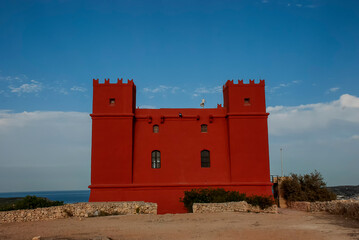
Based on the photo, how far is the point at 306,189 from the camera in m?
22.9

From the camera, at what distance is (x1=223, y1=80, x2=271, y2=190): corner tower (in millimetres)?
21734

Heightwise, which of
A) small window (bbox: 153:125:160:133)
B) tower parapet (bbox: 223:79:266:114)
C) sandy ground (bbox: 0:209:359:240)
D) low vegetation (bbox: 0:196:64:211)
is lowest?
sandy ground (bbox: 0:209:359:240)

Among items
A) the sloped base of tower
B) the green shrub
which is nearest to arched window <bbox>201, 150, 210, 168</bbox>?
the sloped base of tower

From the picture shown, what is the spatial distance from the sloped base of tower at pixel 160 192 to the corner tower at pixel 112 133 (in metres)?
0.29

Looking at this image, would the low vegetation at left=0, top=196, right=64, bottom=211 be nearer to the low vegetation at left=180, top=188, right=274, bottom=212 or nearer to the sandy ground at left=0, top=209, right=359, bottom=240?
the sandy ground at left=0, top=209, right=359, bottom=240

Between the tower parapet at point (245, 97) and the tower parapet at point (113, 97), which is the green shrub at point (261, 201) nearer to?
the tower parapet at point (245, 97)

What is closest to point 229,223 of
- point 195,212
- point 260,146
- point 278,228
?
point 278,228

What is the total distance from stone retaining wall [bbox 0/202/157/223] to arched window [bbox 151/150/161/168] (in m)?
5.26

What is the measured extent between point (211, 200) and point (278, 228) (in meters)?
7.13

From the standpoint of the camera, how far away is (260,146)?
72.4 ft

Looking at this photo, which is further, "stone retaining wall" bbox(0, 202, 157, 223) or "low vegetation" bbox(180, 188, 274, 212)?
"low vegetation" bbox(180, 188, 274, 212)

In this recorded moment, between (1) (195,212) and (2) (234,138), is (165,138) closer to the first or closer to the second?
→ (2) (234,138)

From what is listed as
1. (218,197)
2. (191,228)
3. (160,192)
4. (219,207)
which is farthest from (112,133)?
(191,228)

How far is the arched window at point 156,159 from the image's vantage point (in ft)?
72.1
